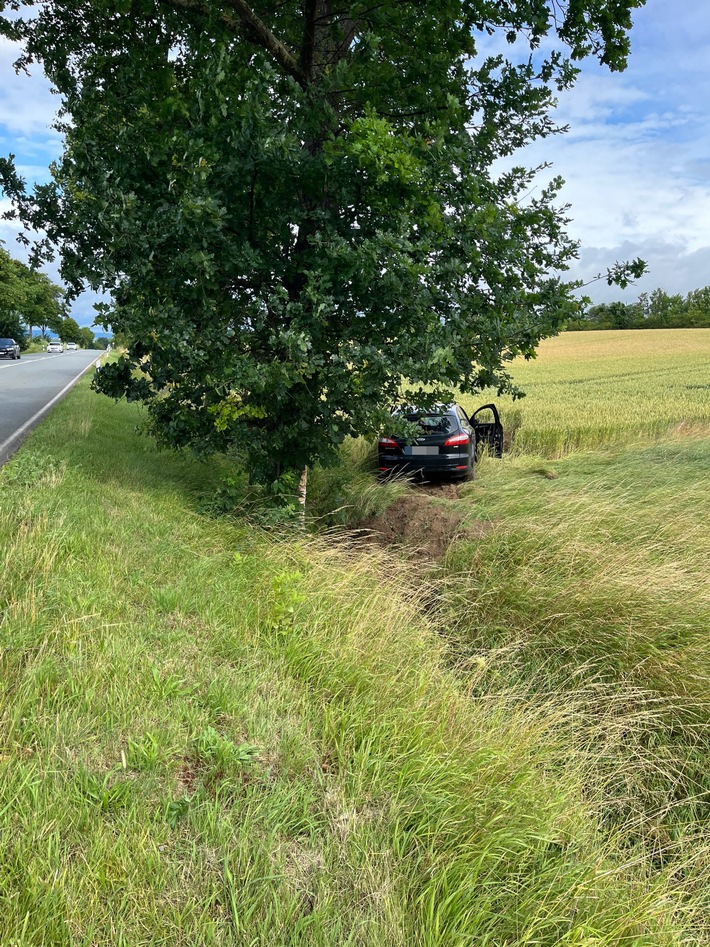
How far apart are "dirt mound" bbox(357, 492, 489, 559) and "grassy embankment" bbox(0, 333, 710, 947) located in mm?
897

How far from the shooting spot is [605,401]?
18.1 meters

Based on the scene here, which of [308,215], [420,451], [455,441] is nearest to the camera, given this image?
[308,215]

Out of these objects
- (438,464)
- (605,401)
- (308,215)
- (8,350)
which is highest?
(8,350)

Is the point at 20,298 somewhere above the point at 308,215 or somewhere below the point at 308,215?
above

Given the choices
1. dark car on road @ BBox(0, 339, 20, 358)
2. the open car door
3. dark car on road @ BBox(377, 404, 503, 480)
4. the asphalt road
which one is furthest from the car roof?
dark car on road @ BBox(0, 339, 20, 358)

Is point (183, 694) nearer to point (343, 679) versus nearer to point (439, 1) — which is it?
point (343, 679)

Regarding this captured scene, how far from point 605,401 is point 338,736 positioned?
1713cm

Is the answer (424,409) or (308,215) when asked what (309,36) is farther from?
(424,409)

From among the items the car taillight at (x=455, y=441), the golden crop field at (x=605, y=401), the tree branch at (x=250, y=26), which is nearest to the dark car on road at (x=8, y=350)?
the golden crop field at (x=605, y=401)

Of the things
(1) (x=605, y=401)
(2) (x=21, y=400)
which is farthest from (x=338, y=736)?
(1) (x=605, y=401)

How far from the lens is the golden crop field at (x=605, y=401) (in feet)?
43.2

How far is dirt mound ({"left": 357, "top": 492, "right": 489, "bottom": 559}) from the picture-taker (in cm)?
730

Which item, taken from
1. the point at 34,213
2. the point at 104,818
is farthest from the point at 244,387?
the point at 104,818

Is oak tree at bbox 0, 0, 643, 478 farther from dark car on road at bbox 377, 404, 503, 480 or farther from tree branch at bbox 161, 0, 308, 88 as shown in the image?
dark car on road at bbox 377, 404, 503, 480
